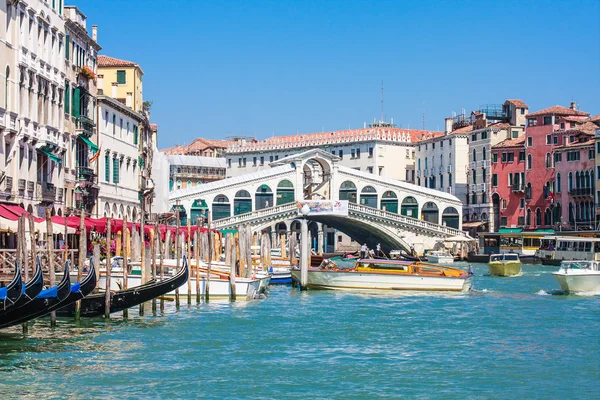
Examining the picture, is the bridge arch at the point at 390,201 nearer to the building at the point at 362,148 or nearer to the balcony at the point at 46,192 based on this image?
the building at the point at 362,148

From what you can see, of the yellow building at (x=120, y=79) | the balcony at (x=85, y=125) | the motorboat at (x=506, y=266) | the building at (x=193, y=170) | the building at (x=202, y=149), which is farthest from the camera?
the building at (x=202, y=149)

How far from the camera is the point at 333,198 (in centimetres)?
5838

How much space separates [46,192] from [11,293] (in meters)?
11.1

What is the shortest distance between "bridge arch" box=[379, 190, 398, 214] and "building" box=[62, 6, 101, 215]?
27095 mm

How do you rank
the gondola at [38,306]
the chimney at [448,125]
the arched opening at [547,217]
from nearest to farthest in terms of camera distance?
the gondola at [38,306]
the arched opening at [547,217]
the chimney at [448,125]

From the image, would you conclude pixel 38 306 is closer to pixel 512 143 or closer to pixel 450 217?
pixel 450 217

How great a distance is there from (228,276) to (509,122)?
1680 inches

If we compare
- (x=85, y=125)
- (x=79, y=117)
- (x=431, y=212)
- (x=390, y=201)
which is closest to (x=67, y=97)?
(x=79, y=117)

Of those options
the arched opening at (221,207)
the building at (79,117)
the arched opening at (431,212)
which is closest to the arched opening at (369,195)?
the arched opening at (431,212)

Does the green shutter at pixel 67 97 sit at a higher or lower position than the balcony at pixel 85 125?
higher

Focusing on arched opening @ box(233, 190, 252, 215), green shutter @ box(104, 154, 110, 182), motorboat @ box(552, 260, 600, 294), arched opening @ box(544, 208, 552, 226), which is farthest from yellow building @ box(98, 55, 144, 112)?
arched opening @ box(544, 208, 552, 226)

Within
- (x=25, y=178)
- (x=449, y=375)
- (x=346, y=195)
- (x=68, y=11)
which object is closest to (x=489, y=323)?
(x=449, y=375)

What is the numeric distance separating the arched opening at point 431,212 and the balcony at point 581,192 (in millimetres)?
6626

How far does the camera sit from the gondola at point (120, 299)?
67.7 ft
